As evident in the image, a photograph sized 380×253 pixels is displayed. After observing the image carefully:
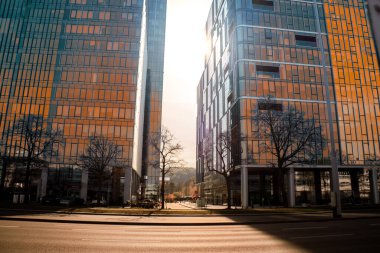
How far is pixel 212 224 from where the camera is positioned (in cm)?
1950

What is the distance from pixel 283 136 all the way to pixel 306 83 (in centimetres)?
1758

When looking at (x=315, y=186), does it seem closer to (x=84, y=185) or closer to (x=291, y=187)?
(x=291, y=187)

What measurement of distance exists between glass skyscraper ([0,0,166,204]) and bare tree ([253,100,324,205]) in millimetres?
28667

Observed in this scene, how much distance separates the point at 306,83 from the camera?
56.2 metres

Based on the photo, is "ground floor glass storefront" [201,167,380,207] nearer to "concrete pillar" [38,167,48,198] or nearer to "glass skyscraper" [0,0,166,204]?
"glass skyscraper" [0,0,166,204]

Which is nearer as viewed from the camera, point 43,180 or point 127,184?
point 43,180

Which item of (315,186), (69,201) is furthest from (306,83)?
(69,201)

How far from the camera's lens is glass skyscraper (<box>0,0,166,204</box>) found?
192 feet

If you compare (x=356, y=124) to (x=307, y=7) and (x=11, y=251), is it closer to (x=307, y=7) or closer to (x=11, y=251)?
(x=307, y=7)

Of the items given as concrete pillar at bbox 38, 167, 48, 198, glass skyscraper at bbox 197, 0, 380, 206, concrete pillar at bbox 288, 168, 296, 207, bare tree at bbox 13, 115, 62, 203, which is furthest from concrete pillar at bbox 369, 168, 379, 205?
concrete pillar at bbox 38, 167, 48, 198

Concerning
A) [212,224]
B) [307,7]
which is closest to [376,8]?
[212,224]

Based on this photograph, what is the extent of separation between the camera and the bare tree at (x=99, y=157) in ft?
155

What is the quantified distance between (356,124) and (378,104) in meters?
7.58

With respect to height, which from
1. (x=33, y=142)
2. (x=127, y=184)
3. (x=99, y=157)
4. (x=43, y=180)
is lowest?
(x=127, y=184)
